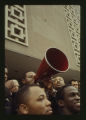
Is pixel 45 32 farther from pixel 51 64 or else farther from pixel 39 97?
pixel 39 97

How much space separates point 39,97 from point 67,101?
34cm

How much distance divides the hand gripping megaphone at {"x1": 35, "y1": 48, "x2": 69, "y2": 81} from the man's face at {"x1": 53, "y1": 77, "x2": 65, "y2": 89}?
0.29 m

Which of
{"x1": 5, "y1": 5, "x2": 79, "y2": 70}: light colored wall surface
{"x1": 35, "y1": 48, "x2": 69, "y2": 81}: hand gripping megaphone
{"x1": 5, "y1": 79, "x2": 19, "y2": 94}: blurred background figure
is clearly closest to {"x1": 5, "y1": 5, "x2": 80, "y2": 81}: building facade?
{"x1": 5, "y1": 5, "x2": 79, "y2": 70}: light colored wall surface

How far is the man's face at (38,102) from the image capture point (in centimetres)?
288

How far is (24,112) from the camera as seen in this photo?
9.60 feet

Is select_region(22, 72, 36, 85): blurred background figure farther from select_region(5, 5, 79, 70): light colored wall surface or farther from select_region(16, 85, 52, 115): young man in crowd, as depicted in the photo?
select_region(5, 5, 79, 70): light colored wall surface

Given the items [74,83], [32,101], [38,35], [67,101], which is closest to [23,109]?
[32,101]

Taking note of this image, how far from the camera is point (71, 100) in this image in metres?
3.00

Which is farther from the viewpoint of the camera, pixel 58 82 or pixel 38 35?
pixel 38 35

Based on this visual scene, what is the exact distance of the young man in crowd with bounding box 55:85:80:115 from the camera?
3010 millimetres

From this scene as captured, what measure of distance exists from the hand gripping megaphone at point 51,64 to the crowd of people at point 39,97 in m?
0.09

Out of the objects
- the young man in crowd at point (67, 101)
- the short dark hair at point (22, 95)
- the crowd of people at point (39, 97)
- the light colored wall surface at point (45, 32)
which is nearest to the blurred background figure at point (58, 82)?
the crowd of people at point (39, 97)
